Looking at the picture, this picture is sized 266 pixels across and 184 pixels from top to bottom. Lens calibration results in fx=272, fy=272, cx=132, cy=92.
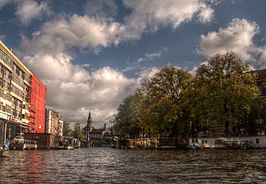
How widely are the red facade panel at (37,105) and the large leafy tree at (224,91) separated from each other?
55964mm

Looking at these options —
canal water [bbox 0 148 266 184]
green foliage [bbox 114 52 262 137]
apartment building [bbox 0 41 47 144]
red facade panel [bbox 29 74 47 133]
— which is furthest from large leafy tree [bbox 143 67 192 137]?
red facade panel [bbox 29 74 47 133]

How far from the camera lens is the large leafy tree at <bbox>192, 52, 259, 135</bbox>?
181 feet

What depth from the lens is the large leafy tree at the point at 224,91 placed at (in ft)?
181

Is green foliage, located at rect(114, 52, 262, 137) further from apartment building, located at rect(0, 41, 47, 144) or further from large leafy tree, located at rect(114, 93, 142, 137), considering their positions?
apartment building, located at rect(0, 41, 47, 144)

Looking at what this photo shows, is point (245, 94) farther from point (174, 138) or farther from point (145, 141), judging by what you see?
point (145, 141)

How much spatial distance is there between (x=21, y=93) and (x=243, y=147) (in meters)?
59.7

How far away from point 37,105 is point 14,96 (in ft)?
87.8

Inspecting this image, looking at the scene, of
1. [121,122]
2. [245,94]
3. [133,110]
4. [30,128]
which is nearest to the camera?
[245,94]

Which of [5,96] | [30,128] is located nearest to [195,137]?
[5,96]

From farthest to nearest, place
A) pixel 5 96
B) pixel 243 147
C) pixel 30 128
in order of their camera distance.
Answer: pixel 30 128 → pixel 5 96 → pixel 243 147

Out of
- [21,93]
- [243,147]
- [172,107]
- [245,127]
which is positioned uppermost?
[21,93]

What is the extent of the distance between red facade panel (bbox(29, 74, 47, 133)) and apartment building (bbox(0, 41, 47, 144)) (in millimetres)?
345

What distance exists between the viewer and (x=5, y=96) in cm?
6353

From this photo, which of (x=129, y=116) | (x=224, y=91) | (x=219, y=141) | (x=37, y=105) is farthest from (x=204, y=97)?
(x=37, y=105)
